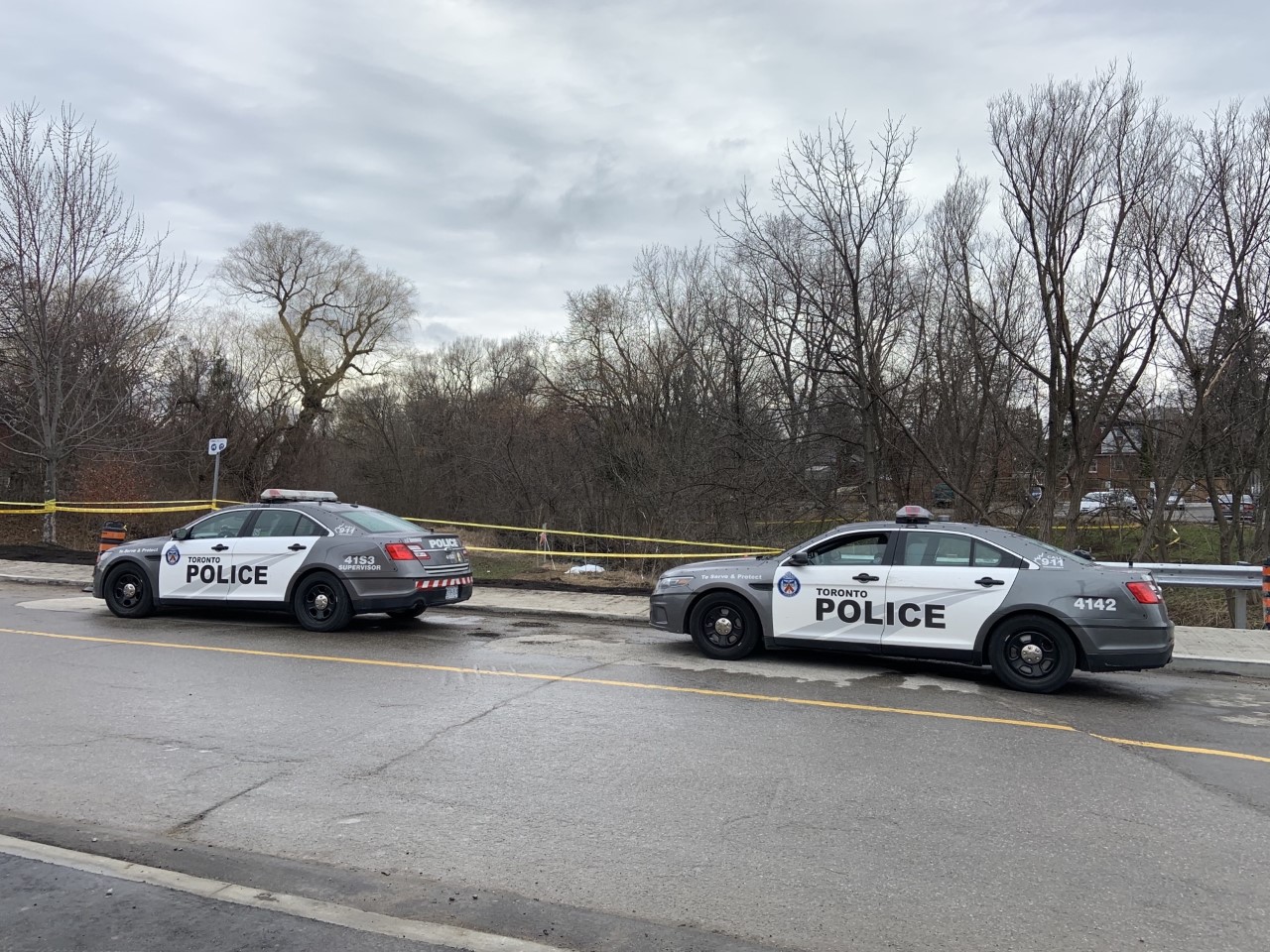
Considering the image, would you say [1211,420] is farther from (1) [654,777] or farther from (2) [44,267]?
(2) [44,267]

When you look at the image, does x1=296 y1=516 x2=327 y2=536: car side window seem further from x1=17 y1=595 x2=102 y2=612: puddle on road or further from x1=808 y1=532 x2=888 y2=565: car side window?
x1=808 y1=532 x2=888 y2=565: car side window

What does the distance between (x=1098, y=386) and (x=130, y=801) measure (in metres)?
19.8

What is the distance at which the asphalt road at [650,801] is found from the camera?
3.62 m

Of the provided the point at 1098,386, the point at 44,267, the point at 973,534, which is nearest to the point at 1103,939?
the point at 973,534

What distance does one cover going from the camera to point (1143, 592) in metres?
7.83

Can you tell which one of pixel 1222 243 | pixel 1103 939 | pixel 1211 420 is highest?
pixel 1222 243

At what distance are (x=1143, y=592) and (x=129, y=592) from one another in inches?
460

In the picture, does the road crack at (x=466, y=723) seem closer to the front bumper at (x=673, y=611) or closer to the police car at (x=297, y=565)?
the front bumper at (x=673, y=611)

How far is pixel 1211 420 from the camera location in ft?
71.5

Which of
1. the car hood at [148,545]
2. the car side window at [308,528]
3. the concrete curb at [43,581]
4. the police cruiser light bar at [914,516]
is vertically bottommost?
the concrete curb at [43,581]

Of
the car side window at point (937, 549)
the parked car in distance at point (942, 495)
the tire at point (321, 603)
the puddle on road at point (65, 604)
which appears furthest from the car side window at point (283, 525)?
the parked car in distance at point (942, 495)

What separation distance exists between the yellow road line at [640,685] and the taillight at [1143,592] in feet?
5.37

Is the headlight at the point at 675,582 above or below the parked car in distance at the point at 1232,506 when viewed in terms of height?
below

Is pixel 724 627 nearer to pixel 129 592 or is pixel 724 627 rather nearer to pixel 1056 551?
pixel 1056 551
